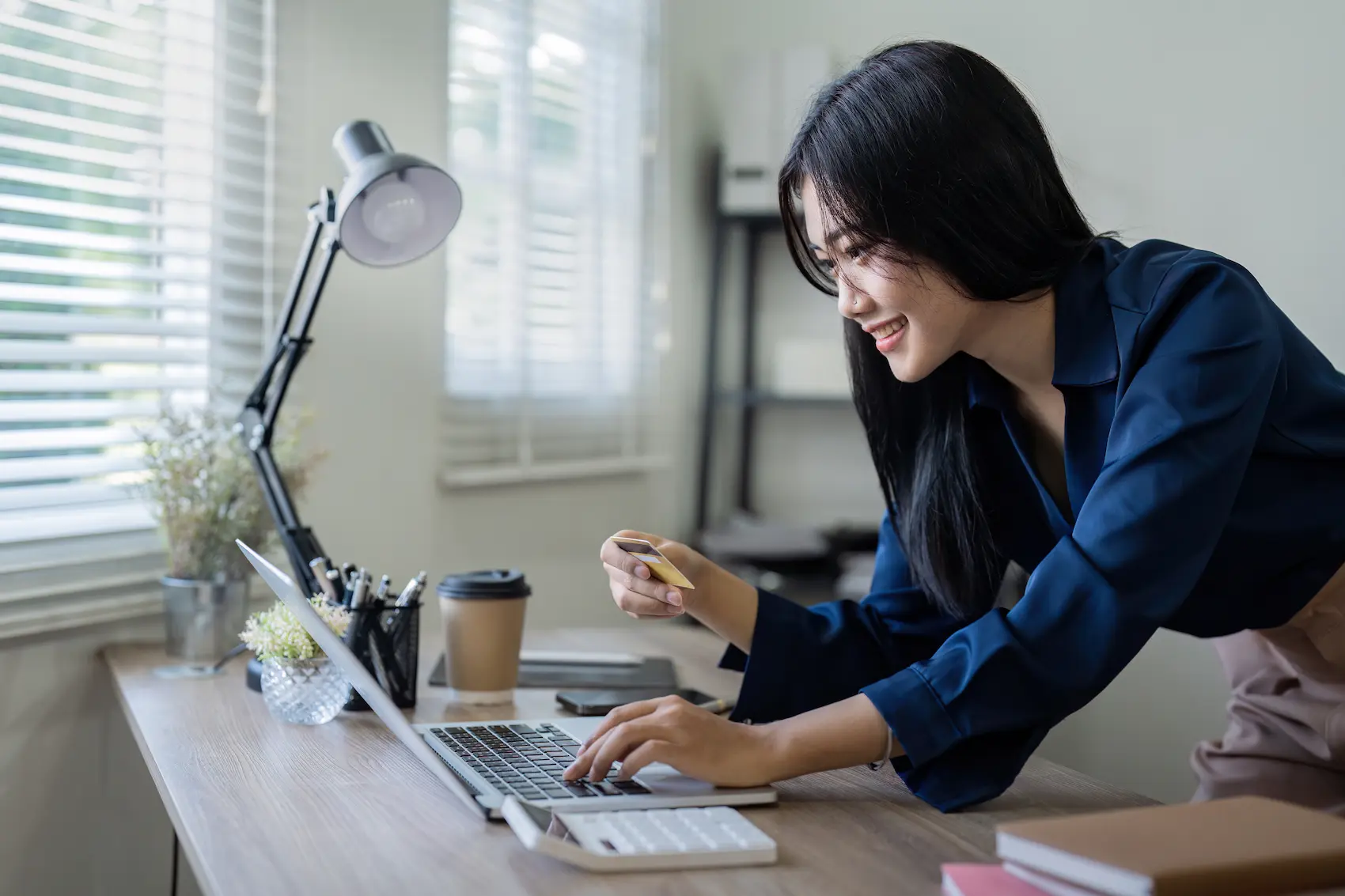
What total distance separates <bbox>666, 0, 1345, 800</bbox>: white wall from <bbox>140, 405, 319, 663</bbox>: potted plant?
5.04 ft

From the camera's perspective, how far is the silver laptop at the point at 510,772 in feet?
3.00

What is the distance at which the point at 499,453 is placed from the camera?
2.37 m

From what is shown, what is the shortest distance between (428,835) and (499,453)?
1533 mm

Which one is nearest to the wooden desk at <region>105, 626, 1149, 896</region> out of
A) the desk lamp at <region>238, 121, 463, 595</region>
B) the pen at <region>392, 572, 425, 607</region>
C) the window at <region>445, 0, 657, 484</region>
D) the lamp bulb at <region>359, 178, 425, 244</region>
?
the pen at <region>392, 572, 425, 607</region>

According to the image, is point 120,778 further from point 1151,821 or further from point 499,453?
point 1151,821

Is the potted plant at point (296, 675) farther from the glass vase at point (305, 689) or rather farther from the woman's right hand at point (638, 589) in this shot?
the woman's right hand at point (638, 589)

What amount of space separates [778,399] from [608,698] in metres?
1.61

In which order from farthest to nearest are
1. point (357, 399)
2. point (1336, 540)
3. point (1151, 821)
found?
point (357, 399) < point (1336, 540) < point (1151, 821)

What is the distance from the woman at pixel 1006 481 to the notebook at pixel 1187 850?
0.17 meters

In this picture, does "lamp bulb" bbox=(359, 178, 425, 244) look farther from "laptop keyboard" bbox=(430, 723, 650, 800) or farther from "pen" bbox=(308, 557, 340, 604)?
"laptop keyboard" bbox=(430, 723, 650, 800)

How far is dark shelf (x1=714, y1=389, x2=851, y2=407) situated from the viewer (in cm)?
278

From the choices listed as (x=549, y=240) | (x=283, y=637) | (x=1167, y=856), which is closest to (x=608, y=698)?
(x=283, y=637)

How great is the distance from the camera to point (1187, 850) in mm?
714

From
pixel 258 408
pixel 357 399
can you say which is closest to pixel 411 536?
pixel 357 399
